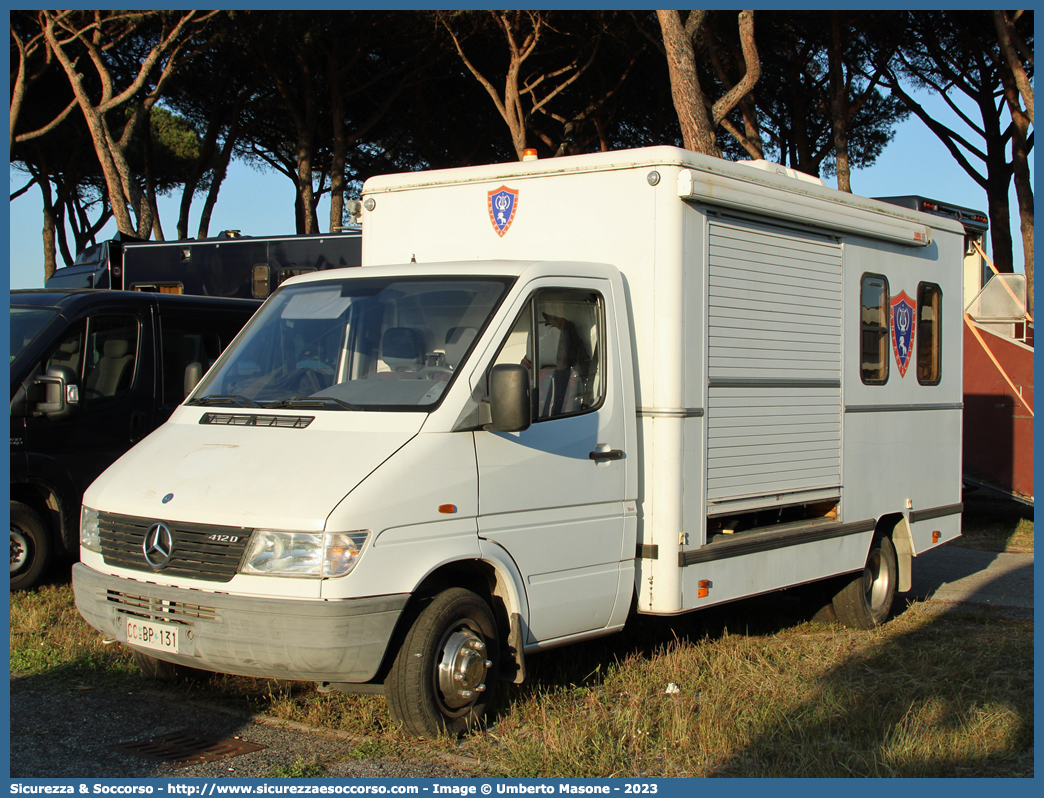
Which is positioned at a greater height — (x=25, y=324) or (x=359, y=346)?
(x=25, y=324)

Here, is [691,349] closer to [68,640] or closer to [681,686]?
[681,686]

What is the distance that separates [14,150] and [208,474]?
25892mm

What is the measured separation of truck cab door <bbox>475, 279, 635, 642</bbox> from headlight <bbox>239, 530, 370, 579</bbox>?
724 mm

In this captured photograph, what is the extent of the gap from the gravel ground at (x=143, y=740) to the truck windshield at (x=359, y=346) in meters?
1.55

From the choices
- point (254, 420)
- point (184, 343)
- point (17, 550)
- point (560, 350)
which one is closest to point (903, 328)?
point (560, 350)

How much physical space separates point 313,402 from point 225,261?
9.25m

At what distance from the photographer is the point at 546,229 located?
621cm

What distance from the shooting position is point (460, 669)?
5.03 metres

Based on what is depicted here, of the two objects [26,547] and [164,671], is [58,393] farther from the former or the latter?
[164,671]

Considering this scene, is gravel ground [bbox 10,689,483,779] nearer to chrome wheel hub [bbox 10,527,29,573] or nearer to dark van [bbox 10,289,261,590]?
chrome wheel hub [bbox 10,527,29,573]

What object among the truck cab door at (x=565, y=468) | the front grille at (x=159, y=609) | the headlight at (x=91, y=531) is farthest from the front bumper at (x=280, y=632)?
the truck cab door at (x=565, y=468)

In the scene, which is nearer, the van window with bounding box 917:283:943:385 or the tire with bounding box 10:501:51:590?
the tire with bounding box 10:501:51:590

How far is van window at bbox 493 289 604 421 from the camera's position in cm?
544

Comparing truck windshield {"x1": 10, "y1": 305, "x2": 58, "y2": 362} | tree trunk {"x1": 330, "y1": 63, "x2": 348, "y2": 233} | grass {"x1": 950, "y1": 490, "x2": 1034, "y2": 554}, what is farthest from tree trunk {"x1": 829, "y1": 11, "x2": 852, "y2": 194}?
truck windshield {"x1": 10, "y1": 305, "x2": 58, "y2": 362}
